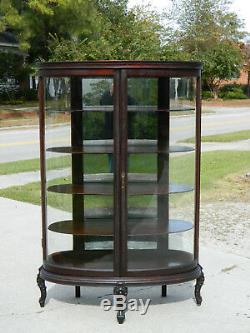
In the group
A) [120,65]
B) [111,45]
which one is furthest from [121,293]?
[111,45]

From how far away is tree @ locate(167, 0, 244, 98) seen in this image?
44594mm

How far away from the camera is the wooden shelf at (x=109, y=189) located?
183 inches

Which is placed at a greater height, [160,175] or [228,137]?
[160,175]

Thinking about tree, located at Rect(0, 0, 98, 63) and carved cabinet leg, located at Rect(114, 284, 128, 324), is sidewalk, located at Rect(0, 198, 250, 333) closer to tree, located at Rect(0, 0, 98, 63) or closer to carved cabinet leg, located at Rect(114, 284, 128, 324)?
carved cabinet leg, located at Rect(114, 284, 128, 324)

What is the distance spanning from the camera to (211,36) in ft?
155

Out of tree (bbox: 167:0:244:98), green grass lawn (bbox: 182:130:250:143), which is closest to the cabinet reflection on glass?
green grass lawn (bbox: 182:130:250:143)

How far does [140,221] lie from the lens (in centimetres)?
479

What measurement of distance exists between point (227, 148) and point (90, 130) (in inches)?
446

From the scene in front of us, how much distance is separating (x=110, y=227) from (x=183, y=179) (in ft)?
2.35

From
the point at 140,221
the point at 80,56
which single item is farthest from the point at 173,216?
the point at 80,56

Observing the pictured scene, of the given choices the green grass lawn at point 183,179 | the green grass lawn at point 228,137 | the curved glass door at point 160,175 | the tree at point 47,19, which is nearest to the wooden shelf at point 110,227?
the curved glass door at point 160,175

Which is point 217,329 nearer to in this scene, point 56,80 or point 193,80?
point 193,80

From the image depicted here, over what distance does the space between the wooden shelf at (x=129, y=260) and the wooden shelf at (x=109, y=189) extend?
0.50 metres

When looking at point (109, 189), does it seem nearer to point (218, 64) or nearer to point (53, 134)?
point (53, 134)
